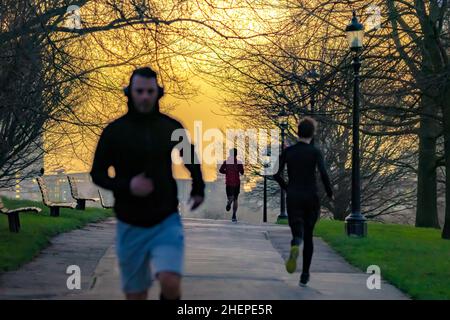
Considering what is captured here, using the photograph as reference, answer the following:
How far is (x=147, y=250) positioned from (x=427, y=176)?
2250 centimetres

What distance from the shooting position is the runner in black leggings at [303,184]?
9.67m

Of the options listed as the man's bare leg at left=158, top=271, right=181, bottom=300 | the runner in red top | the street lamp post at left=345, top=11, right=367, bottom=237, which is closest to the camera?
the man's bare leg at left=158, top=271, right=181, bottom=300

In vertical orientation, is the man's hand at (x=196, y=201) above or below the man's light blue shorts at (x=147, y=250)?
above

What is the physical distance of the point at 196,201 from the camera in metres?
5.96

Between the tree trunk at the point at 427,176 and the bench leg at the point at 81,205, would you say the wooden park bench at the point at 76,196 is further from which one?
the tree trunk at the point at 427,176

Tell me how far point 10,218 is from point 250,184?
3263 centimetres

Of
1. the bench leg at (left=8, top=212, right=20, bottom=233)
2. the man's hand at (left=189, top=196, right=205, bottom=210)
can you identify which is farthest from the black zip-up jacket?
the bench leg at (left=8, top=212, right=20, bottom=233)

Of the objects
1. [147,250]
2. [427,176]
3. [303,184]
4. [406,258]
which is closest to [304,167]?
[303,184]

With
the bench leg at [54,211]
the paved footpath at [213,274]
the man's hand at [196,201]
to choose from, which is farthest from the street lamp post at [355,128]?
the man's hand at [196,201]

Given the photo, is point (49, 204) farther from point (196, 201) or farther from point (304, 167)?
point (196, 201)

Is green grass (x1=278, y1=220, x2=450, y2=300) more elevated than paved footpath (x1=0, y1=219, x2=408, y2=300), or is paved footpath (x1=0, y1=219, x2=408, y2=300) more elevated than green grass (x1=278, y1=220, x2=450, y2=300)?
paved footpath (x1=0, y1=219, x2=408, y2=300)

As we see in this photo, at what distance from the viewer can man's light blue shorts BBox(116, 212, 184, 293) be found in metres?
5.41

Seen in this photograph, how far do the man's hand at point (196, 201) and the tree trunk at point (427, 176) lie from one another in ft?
65.9

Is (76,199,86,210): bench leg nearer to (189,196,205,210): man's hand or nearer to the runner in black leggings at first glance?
the runner in black leggings
